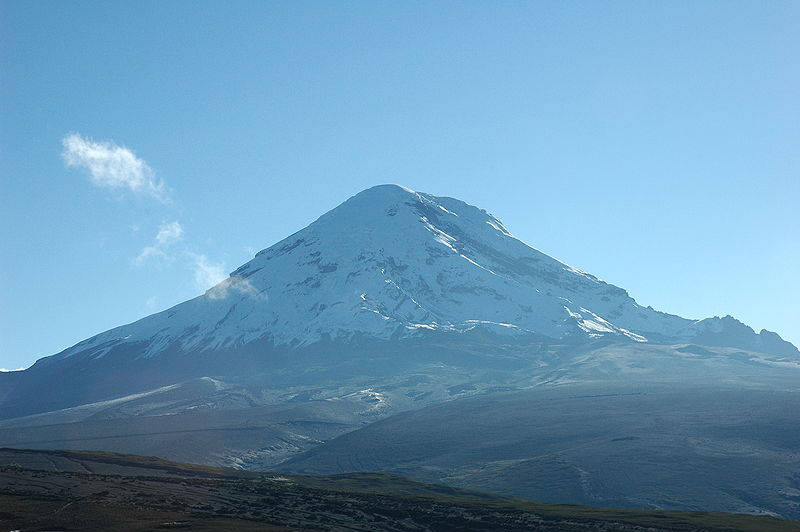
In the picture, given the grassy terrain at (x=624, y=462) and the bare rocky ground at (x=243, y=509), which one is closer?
the bare rocky ground at (x=243, y=509)

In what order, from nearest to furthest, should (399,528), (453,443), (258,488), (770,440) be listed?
1. (399,528)
2. (258,488)
3. (770,440)
4. (453,443)

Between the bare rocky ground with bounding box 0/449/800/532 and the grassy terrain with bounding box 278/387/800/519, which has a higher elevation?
the bare rocky ground with bounding box 0/449/800/532

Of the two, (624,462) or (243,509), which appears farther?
(624,462)

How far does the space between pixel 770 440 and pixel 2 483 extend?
478ft

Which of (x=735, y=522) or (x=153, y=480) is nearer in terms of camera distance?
(x=735, y=522)

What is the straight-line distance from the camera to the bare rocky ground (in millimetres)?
73812

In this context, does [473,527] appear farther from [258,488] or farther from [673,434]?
[673,434]

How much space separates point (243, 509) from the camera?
85312 millimetres

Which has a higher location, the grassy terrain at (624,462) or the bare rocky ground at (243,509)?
the bare rocky ground at (243,509)

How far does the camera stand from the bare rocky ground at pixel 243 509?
2906 inches

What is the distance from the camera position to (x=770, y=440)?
168 metres

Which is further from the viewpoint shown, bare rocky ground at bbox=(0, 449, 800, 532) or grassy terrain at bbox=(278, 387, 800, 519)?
grassy terrain at bbox=(278, 387, 800, 519)

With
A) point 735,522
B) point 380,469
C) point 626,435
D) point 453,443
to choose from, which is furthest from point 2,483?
point 626,435

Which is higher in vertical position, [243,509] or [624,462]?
[243,509]
